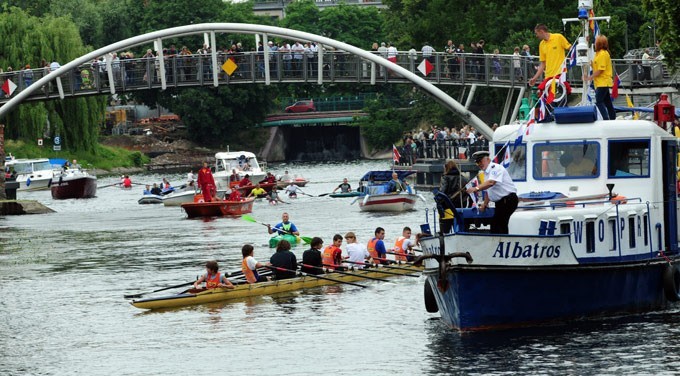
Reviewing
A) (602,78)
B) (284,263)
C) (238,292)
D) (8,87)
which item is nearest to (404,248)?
(284,263)

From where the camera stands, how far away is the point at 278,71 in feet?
250

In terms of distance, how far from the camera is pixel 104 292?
129 feet

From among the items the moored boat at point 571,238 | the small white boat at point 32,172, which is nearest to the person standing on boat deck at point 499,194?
the moored boat at point 571,238

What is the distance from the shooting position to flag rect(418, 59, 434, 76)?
243ft

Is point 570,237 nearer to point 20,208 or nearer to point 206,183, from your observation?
point 206,183

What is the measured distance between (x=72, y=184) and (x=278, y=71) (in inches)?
727

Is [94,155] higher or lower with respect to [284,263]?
higher

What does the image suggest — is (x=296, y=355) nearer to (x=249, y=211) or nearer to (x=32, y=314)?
(x=32, y=314)

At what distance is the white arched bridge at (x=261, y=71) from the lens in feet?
239

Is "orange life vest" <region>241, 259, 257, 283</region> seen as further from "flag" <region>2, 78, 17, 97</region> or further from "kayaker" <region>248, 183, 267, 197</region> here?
"kayaker" <region>248, 183, 267, 197</region>

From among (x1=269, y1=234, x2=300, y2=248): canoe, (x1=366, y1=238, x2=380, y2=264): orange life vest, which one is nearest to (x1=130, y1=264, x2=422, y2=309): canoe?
(x1=366, y1=238, x2=380, y2=264): orange life vest

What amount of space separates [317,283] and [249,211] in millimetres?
32791

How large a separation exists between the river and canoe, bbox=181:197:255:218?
16.0m

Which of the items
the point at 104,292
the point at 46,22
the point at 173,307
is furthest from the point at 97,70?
the point at 173,307
